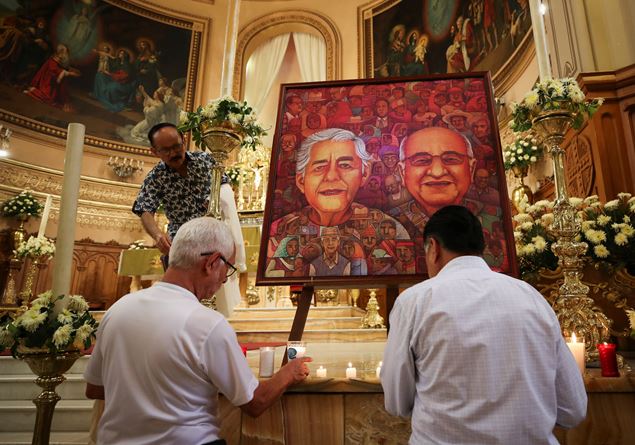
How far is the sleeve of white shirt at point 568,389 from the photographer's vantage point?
1.16 meters

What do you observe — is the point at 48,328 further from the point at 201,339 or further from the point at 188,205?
the point at 201,339

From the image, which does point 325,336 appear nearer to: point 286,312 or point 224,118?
point 286,312

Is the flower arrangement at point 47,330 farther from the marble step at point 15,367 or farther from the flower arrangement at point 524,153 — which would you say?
the flower arrangement at point 524,153

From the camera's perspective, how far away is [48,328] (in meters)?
2.05

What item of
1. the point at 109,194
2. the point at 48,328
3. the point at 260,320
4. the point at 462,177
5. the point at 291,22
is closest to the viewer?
the point at 48,328

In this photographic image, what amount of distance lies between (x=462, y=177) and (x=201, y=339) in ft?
5.25

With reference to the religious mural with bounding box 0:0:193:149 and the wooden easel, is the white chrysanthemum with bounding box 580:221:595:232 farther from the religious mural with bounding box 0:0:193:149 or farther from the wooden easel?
the religious mural with bounding box 0:0:193:149

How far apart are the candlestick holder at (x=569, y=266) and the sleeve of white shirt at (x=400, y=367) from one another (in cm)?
119

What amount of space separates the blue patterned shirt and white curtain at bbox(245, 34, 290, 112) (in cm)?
742

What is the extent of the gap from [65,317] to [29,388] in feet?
5.59

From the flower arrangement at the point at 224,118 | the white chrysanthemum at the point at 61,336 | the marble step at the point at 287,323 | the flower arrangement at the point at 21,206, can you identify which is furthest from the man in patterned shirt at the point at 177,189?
the flower arrangement at the point at 21,206

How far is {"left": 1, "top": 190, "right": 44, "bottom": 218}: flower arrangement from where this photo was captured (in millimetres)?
7211

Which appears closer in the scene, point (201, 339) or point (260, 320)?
point (201, 339)

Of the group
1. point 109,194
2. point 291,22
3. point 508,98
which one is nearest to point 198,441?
point 508,98
